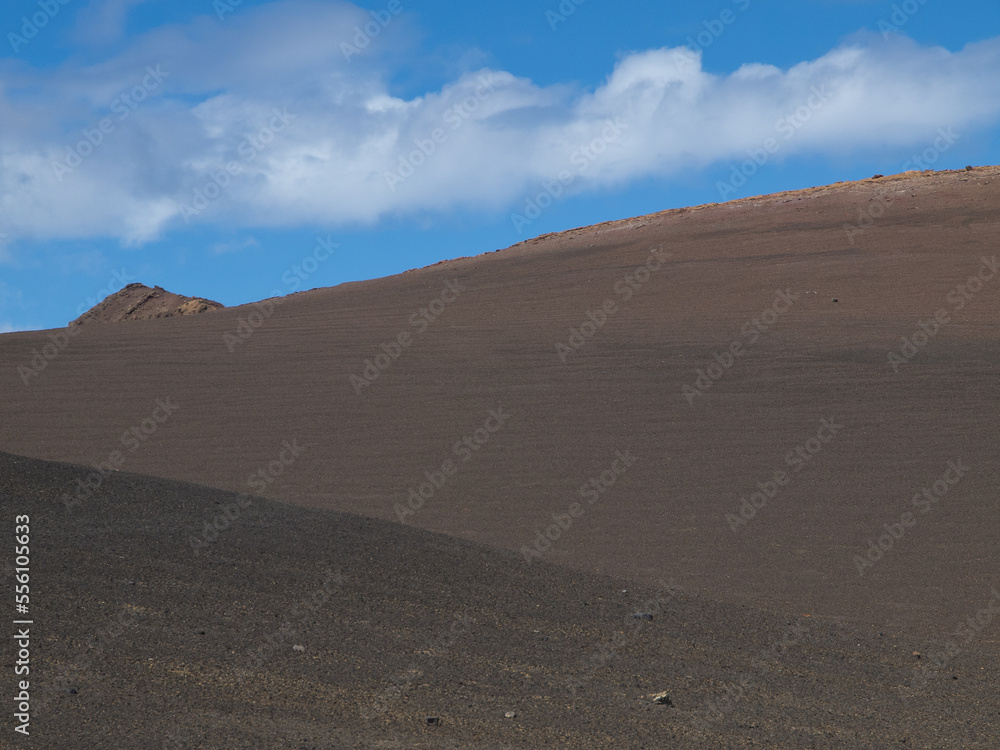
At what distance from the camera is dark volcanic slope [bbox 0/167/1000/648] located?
10469 millimetres

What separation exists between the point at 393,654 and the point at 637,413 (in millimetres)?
10217

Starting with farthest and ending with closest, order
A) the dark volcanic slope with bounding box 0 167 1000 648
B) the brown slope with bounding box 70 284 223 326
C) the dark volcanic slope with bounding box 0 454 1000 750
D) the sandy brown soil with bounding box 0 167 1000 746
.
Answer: the brown slope with bounding box 70 284 223 326 < the dark volcanic slope with bounding box 0 167 1000 648 < the sandy brown soil with bounding box 0 167 1000 746 < the dark volcanic slope with bounding box 0 454 1000 750

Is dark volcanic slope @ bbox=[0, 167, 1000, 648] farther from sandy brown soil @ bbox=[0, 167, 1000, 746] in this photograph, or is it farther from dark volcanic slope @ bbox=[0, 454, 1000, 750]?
dark volcanic slope @ bbox=[0, 454, 1000, 750]

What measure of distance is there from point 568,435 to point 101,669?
32.7 feet

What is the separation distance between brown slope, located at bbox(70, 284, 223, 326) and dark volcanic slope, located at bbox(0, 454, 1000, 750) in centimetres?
2807

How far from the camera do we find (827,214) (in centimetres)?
3584

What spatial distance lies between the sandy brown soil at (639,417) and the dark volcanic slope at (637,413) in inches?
2.4

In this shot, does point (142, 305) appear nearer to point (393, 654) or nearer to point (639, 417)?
point (639, 417)

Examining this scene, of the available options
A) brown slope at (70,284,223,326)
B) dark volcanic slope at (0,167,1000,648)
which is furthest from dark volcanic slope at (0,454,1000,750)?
brown slope at (70,284,223,326)

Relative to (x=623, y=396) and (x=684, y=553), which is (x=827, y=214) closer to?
(x=623, y=396)

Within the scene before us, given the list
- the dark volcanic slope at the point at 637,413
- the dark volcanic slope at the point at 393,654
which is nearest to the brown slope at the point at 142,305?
the dark volcanic slope at the point at 637,413

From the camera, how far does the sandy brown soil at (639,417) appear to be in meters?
10.2

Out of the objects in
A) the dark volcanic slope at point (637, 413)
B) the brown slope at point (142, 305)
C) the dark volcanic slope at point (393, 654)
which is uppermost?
the brown slope at point (142, 305)

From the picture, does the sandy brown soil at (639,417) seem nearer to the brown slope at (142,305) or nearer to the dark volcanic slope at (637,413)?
the dark volcanic slope at (637,413)
